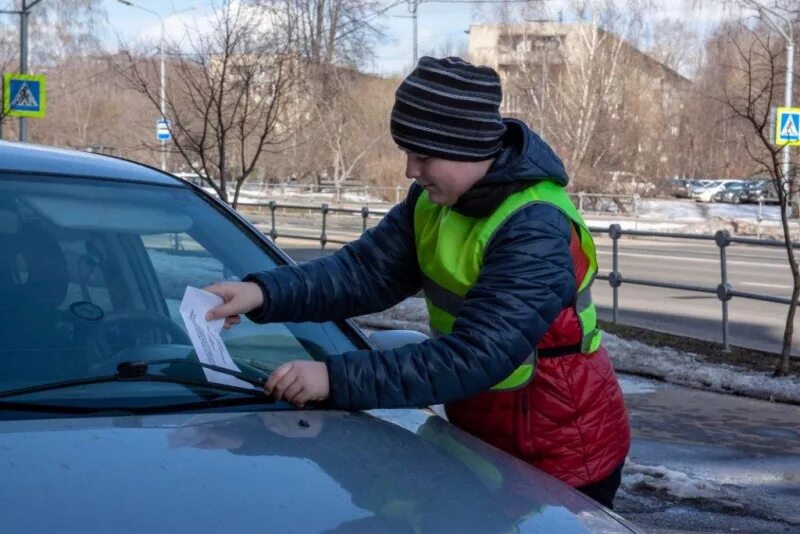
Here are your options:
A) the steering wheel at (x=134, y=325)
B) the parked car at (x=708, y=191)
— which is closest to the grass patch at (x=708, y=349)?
the steering wheel at (x=134, y=325)

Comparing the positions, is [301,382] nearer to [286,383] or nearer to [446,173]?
[286,383]

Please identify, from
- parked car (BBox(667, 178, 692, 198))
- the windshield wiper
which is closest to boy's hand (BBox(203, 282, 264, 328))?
the windshield wiper

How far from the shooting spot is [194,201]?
3422mm

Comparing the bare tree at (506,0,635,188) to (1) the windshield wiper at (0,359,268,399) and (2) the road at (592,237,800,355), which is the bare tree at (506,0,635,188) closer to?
(2) the road at (592,237,800,355)

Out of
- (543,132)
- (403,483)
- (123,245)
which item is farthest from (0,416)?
(543,132)

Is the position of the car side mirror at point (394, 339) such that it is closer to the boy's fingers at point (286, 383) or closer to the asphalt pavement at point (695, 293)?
the boy's fingers at point (286, 383)

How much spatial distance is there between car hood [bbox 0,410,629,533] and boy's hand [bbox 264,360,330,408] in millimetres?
62

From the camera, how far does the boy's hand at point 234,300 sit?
2.70m

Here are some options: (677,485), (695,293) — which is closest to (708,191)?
(695,293)

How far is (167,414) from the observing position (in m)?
2.48

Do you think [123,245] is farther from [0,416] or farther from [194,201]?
[0,416]

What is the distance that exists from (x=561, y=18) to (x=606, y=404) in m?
40.2

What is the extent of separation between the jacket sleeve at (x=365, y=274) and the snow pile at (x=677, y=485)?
2946 mm

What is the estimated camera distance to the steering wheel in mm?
2820
